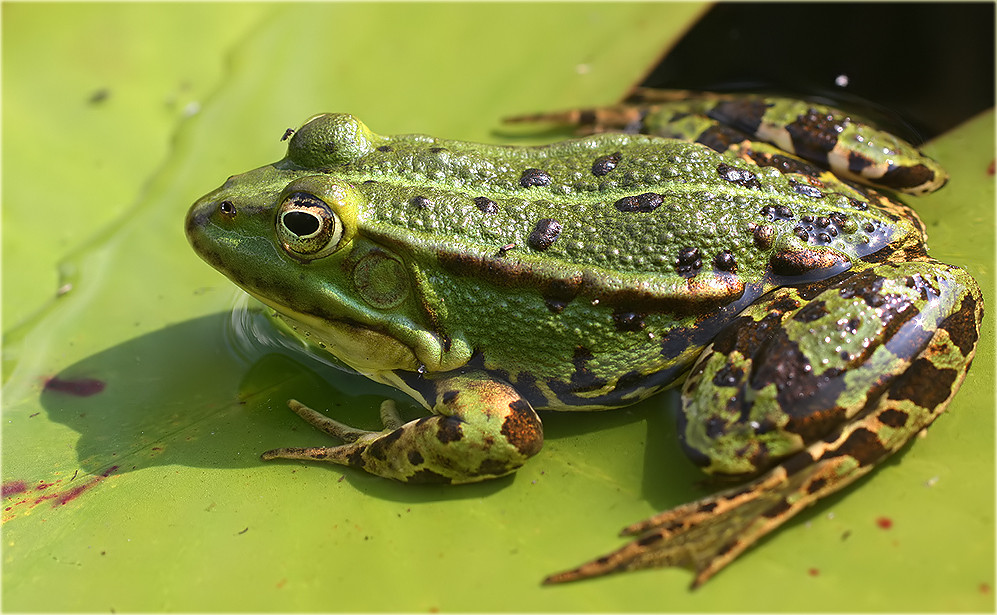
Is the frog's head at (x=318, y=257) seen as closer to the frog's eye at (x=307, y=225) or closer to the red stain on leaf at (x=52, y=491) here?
the frog's eye at (x=307, y=225)

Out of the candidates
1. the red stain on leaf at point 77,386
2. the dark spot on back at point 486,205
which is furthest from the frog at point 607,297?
the red stain on leaf at point 77,386

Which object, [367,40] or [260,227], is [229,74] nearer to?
[367,40]

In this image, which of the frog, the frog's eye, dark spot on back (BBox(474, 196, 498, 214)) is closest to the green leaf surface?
the frog

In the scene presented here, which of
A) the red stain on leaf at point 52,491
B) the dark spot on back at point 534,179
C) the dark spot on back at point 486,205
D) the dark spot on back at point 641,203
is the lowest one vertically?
the red stain on leaf at point 52,491

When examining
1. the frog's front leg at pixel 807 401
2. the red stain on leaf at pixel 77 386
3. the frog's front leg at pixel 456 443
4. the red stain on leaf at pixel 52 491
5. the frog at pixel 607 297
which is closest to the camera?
the frog's front leg at pixel 807 401

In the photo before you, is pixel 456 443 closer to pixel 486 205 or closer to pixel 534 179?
pixel 486 205

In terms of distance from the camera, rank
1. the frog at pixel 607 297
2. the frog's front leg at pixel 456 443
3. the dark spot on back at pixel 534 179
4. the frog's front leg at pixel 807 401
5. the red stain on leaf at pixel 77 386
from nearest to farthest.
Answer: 1. the frog's front leg at pixel 807 401
2. the frog at pixel 607 297
3. the frog's front leg at pixel 456 443
4. the dark spot on back at pixel 534 179
5. the red stain on leaf at pixel 77 386

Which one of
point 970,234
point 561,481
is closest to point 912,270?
point 970,234
